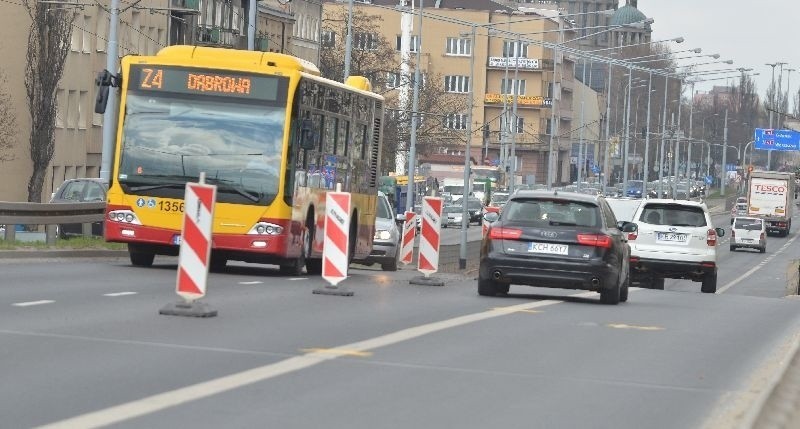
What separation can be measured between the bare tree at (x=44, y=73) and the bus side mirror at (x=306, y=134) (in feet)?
133

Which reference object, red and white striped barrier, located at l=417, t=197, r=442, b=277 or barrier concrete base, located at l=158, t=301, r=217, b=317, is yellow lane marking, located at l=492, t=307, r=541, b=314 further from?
red and white striped barrier, located at l=417, t=197, r=442, b=277

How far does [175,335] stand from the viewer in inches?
609

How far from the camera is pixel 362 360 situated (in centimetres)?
1412

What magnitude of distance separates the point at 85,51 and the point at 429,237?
49845 mm

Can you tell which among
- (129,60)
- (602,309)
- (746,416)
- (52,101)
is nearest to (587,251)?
(602,309)

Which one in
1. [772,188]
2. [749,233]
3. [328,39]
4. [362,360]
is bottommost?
[749,233]

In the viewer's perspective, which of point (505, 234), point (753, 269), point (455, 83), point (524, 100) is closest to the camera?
point (505, 234)

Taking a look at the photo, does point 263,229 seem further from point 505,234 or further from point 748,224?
point 748,224

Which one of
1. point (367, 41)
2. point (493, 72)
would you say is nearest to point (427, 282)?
point (367, 41)

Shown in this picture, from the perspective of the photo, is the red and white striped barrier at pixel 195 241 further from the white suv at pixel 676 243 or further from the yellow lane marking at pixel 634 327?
the white suv at pixel 676 243

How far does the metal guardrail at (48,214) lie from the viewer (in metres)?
31.7

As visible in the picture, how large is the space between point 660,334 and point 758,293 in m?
39.9

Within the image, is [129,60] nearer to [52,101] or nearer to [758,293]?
[758,293]

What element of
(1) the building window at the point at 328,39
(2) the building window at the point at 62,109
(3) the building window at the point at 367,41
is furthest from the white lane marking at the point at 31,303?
(1) the building window at the point at 328,39
